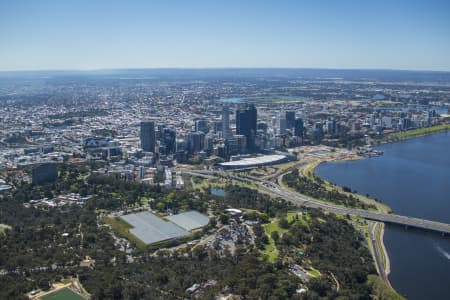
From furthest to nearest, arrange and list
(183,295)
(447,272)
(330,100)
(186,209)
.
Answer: (330,100) → (186,209) → (447,272) → (183,295)

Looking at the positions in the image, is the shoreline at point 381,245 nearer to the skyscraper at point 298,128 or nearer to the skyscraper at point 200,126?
the skyscraper at point 298,128

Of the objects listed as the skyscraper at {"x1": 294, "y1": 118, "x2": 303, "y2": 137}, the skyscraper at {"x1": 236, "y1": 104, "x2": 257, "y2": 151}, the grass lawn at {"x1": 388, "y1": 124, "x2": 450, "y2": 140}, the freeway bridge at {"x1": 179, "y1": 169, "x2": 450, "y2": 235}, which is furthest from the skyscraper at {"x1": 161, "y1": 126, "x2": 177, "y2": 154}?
the grass lawn at {"x1": 388, "y1": 124, "x2": 450, "y2": 140}

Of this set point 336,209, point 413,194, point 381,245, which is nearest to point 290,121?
point 413,194

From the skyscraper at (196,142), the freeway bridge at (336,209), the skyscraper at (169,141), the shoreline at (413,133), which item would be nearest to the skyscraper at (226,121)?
the skyscraper at (196,142)

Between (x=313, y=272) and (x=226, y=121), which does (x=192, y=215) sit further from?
(x=226, y=121)

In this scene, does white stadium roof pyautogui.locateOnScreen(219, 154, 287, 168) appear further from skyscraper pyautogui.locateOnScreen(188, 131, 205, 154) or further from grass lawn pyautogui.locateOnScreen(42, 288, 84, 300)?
grass lawn pyautogui.locateOnScreen(42, 288, 84, 300)

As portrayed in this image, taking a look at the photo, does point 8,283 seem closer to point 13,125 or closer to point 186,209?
point 186,209

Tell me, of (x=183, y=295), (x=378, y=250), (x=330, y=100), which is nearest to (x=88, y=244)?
(x=183, y=295)
